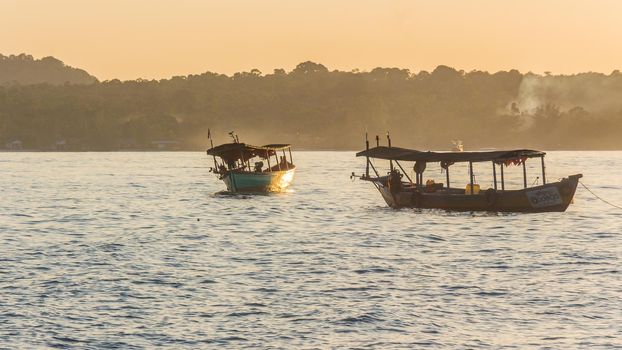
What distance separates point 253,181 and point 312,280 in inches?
2008

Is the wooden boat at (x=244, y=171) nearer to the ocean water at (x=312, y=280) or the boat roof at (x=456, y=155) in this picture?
the ocean water at (x=312, y=280)

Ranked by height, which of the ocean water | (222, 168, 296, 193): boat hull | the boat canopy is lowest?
the ocean water

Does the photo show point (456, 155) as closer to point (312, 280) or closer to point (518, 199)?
point (518, 199)

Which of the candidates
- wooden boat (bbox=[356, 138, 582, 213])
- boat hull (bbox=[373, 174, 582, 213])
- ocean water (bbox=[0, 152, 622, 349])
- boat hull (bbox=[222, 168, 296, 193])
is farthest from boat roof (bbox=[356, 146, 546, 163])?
boat hull (bbox=[222, 168, 296, 193])

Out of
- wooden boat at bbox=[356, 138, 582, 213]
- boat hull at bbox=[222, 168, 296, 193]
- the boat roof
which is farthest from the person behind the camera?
boat hull at bbox=[222, 168, 296, 193]

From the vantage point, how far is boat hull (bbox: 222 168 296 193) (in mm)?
87562

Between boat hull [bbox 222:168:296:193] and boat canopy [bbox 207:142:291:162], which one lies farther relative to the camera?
boat hull [bbox 222:168:296:193]

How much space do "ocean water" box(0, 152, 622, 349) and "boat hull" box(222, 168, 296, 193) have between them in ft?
47.9

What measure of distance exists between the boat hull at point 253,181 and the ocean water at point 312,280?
14595 millimetres

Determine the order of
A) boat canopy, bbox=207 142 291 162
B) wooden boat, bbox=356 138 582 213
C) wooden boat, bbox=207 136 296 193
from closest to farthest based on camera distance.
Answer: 1. wooden boat, bbox=356 138 582 213
2. boat canopy, bbox=207 142 291 162
3. wooden boat, bbox=207 136 296 193

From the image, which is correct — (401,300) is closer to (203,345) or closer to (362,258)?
(203,345)

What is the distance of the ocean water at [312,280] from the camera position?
93.9 feet

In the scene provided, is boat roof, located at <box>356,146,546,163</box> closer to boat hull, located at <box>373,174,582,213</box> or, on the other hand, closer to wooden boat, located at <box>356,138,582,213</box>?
wooden boat, located at <box>356,138,582,213</box>

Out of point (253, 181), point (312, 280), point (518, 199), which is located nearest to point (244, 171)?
point (253, 181)
